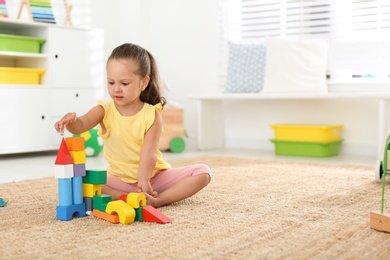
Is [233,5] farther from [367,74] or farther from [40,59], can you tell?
[40,59]

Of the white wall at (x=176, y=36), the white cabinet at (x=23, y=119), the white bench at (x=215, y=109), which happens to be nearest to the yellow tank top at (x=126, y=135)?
the white cabinet at (x=23, y=119)

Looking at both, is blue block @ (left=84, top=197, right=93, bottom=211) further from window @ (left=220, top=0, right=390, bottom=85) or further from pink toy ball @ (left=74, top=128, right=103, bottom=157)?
window @ (left=220, top=0, right=390, bottom=85)

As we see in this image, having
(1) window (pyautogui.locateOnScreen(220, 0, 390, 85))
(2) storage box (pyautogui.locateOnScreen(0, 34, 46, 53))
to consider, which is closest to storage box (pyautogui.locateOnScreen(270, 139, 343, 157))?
(1) window (pyautogui.locateOnScreen(220, 0, 390, 85))

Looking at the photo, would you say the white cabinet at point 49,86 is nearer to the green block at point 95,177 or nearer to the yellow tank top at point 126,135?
the yellow tank top at point 126,135

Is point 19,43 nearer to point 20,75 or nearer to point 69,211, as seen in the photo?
point 20,75

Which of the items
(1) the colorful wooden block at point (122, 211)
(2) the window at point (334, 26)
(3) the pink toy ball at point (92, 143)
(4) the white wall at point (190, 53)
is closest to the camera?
(1) the colorful wooden block at point (122, 211)

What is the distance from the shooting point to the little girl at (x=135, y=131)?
5.25 feet

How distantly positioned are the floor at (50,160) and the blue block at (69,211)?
908 mm

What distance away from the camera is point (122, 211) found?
1417 millimetres

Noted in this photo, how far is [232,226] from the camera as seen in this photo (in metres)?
1.39

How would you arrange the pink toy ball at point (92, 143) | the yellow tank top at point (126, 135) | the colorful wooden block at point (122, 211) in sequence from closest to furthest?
1. the colorful wooden block at point (122, 211)
2. the yellow tank top at point (126, 135)
3. the pink toy ball at point (92, 143)

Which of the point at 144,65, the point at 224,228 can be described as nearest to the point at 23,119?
the point at 144,65

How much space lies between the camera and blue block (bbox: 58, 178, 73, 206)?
1.45m

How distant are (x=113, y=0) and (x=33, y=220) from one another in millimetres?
3025
